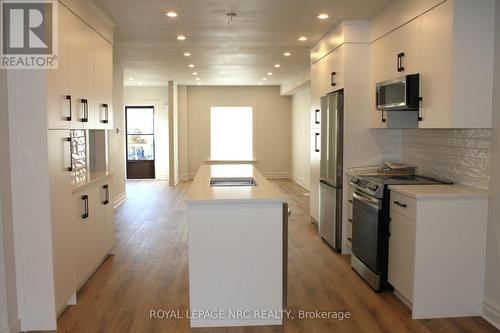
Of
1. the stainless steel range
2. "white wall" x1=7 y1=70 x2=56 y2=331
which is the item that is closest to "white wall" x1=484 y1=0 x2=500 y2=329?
the stainless steel range

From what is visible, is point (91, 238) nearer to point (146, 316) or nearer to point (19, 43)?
point (146, 316)

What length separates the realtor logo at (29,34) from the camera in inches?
122

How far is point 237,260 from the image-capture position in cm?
324

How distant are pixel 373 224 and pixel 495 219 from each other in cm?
99

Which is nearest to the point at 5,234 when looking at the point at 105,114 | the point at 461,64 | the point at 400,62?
the point at 105,114

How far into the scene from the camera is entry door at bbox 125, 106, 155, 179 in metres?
12.5

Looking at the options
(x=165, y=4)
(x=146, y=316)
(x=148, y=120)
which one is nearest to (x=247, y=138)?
(x=148, y=120)

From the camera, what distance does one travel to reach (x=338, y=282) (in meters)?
4.18

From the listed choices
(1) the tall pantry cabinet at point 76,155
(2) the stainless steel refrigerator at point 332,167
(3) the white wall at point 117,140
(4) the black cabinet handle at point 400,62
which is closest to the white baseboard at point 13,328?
(1) the tall pantry cabinet at point 76,155

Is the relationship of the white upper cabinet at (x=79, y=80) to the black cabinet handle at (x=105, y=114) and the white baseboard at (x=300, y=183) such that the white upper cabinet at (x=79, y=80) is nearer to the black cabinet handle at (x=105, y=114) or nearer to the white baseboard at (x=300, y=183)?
the black cabinet handle at (x=105, y=114)

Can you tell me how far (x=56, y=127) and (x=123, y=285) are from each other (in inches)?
65.2

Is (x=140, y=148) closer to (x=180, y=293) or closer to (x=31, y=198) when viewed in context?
(x=180, y=293)

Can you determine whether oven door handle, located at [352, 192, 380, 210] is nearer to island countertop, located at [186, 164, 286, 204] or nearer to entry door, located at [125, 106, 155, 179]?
island countertop, located at [186, 164, 286, 204]

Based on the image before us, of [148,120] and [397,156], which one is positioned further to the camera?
[148,120]
